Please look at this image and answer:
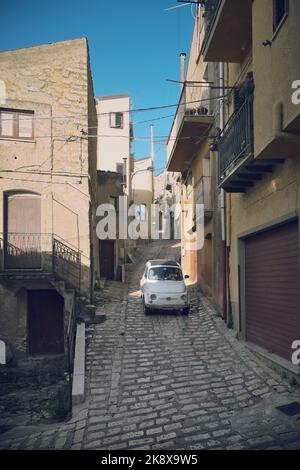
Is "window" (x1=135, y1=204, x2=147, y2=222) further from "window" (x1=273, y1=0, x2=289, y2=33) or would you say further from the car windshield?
"window" (x1=273, y1=0, x2=289, y2=33)

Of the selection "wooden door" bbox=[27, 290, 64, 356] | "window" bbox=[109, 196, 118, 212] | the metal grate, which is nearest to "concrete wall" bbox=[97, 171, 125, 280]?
"window" bbox=[109, 196, 118, 212]

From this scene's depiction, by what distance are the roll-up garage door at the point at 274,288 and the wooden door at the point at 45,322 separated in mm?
6507

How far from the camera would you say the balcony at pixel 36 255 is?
11953 mm

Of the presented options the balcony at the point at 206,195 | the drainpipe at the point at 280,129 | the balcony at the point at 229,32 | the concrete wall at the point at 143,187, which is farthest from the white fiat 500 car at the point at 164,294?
the concrete wall at the point at 143,187

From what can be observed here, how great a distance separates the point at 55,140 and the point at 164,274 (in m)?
6.10

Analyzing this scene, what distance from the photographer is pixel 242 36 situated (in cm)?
866

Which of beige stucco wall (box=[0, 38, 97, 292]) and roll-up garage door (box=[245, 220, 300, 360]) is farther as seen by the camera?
beige stucco wall (box=[0, 38, 97, 292])

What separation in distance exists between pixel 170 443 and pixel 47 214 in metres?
8.99

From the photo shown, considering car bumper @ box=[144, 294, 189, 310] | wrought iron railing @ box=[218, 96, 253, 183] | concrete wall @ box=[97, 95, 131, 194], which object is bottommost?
car bumper @ box=[144, 294, 189, 310]

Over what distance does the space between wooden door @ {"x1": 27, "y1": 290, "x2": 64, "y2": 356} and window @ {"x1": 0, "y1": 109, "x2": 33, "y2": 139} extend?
5478 mm

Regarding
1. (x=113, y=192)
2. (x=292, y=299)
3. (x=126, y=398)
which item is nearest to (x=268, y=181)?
(x=292, y=299)

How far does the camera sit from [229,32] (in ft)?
28.1

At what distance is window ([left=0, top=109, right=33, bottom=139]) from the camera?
12219mm

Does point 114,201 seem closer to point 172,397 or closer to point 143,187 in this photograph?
point 172,397
